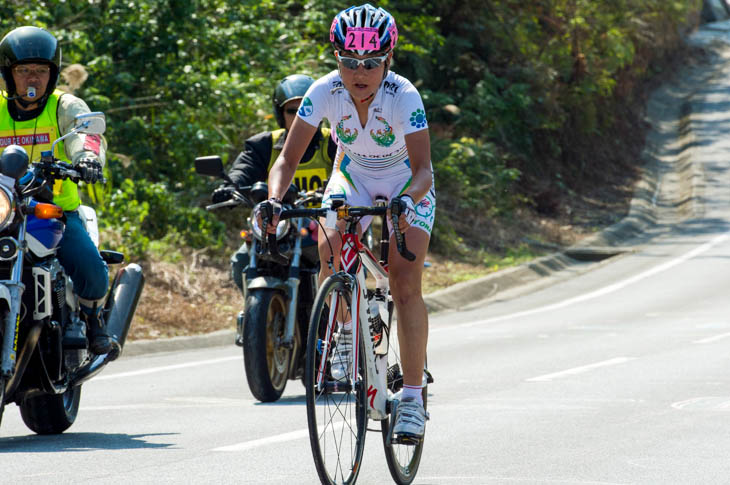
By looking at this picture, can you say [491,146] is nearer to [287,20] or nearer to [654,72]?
[287,20]

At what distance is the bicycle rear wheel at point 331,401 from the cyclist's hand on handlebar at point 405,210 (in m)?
0.33

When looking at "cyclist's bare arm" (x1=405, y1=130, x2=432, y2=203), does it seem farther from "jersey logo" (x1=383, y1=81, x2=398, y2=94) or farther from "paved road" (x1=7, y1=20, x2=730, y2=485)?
"paved road" (x1=7, y1=20, x2=730, y2=485)

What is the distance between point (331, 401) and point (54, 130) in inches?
102

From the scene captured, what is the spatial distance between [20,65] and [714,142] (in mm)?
37439

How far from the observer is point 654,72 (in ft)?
176

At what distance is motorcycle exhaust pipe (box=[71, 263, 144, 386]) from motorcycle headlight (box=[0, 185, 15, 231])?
106 cm

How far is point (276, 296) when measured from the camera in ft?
25.9

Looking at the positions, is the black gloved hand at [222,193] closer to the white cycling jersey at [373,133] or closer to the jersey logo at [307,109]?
the white cycling jersey at [373,133]

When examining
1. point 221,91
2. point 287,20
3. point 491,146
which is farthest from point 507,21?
point 221,91

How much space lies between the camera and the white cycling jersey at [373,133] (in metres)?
5.26

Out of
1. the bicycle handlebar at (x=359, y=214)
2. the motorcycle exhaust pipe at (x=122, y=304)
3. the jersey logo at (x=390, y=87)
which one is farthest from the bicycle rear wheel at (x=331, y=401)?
the motorcycle exhaust pipe at (x=122, y=304)

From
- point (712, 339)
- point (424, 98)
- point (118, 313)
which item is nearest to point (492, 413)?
point (118, 313)

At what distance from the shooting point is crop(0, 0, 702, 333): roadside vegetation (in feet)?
49.1

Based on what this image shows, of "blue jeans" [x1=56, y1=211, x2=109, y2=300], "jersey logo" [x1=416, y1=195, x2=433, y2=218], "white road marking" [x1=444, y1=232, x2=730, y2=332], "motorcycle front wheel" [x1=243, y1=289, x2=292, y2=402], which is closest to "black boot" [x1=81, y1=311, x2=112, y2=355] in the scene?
"blue jeans" [x1=56, y1=211, x2=109, y2=300]
